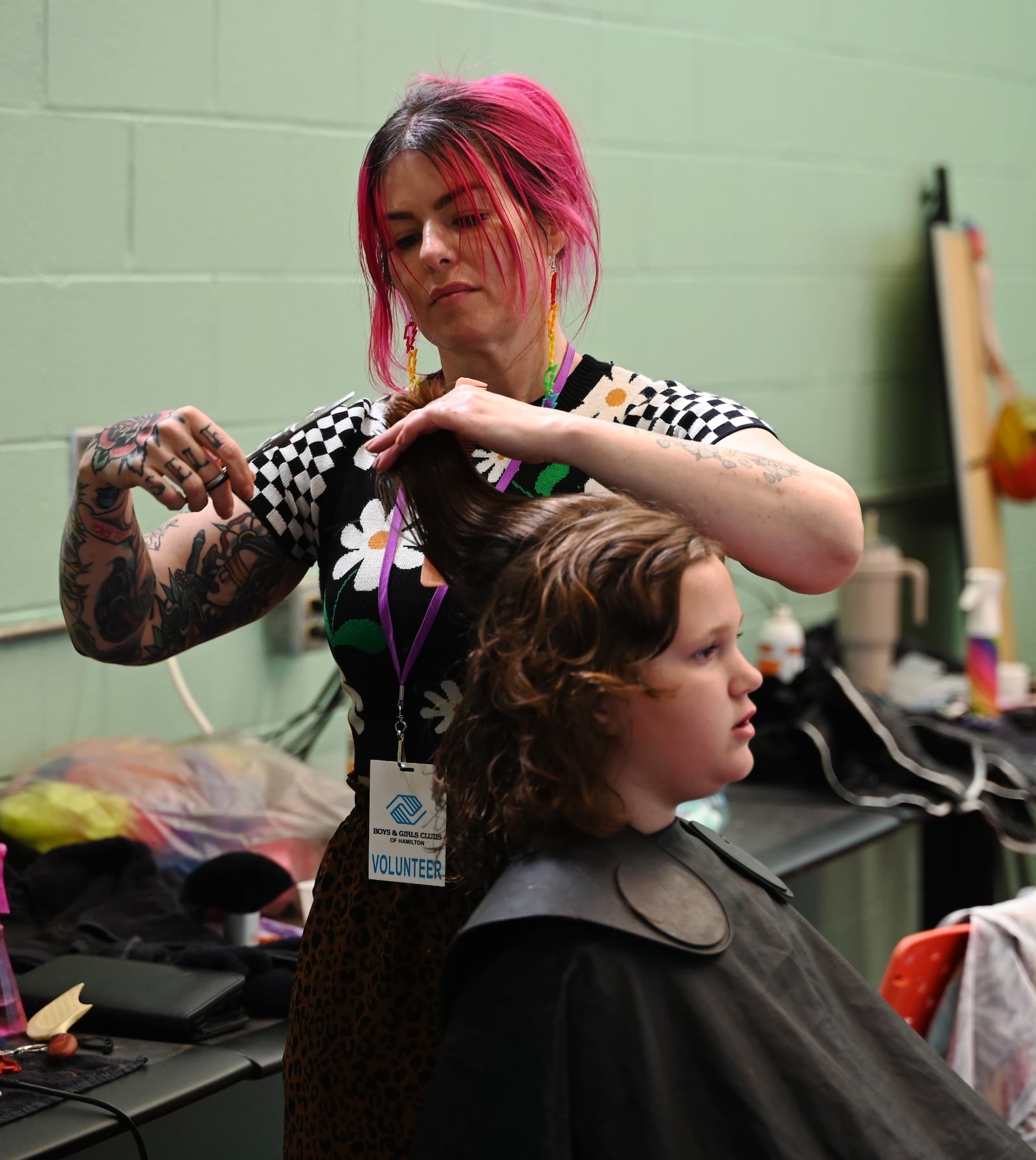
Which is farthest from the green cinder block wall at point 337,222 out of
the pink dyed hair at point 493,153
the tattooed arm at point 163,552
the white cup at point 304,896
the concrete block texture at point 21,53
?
the pink dyed hair at point 493,153

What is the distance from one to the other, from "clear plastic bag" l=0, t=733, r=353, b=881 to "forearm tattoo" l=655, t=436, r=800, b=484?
1132mm

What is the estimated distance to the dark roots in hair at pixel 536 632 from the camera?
103 cm

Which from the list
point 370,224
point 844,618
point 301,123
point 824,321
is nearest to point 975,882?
point 844,618

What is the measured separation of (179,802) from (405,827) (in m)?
0.96

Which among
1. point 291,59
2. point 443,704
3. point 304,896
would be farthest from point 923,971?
point 291,59

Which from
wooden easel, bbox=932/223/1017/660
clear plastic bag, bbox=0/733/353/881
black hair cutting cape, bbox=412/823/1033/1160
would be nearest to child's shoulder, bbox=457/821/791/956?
black hair cutting cape, bbox=412/823/1033/1160

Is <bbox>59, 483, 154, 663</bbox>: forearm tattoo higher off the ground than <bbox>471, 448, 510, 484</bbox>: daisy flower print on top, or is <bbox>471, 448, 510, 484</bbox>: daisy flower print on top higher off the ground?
<bbox>471, 448, 510, 484</bbox>: daisy flower print on top

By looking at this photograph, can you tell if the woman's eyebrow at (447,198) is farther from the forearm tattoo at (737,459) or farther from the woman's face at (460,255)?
the forearm tattoo at (737,459)

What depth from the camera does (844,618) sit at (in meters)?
3.18

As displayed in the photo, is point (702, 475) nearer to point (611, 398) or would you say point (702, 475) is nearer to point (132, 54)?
point (611, 398)

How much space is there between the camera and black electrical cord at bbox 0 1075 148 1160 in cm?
142

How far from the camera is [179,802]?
2.12 metres

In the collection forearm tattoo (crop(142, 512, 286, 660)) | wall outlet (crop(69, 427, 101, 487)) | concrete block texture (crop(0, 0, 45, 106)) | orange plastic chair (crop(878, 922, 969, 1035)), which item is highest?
concrete block texture (crop(0, 0, 45, 106))

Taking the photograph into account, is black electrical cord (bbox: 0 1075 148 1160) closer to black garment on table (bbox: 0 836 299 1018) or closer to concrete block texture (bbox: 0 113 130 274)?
black garment on table (bbox: 0 836 299 1018)
